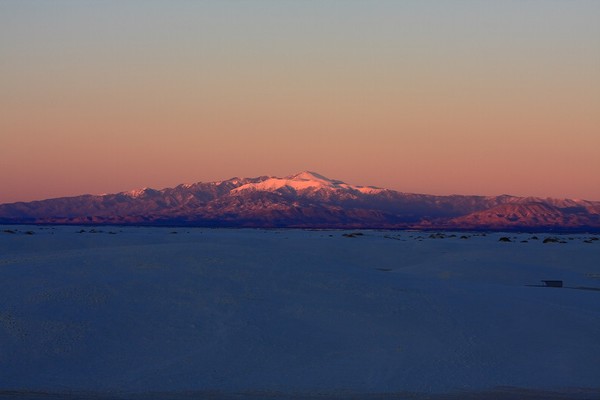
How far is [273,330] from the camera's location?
14.9m

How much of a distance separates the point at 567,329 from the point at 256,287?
6.66 m

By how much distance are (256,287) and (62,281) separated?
4.32 metres

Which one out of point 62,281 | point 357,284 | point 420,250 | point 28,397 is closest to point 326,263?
point 357,284

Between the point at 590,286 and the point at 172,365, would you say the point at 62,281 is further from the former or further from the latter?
the point at 590,286

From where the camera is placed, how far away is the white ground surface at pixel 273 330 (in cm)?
1243

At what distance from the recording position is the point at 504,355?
1409 cm

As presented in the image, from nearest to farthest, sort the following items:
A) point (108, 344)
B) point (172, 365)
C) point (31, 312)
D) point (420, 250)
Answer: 1. point (172, 365)
2. point (108, 344)
3. point (31, 312)
4. point (420, 250)

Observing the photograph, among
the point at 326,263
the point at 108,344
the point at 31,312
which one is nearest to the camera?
the point at 108,344

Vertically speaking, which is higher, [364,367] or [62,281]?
[62,281]

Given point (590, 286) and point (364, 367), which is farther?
point (590, 286)

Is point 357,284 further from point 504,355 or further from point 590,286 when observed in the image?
point 590,286

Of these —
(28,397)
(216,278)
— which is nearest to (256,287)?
(216,278)

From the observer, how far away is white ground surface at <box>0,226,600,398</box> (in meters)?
12.4

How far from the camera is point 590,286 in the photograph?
93.8ft
